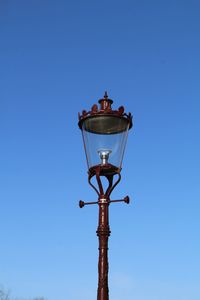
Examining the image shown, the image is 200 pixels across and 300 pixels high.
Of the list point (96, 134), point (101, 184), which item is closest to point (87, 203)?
point (101, 184)

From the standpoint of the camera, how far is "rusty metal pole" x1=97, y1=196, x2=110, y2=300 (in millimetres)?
7504

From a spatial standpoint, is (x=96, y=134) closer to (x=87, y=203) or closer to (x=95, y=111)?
(x=95, y=111)

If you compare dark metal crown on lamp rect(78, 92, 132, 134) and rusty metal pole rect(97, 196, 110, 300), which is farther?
dark metal crown on lamp rect(78, 92, 132, 134)

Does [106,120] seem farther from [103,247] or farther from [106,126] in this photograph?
[103,247]

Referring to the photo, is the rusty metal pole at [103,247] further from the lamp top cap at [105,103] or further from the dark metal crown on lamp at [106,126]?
the lamp top cap at [105,103]

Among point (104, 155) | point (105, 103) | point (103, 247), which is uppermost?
point (105, 103)

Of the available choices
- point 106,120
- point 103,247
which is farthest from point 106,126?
point 103,247

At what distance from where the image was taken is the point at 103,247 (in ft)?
25.4

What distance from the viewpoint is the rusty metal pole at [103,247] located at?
295 inches

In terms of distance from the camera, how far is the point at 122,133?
27.2 ft

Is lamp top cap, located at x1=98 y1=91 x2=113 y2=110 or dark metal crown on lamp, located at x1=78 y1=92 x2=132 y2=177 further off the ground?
lamp top cap, located at x1=98 y1=91 x2=113 y2=110

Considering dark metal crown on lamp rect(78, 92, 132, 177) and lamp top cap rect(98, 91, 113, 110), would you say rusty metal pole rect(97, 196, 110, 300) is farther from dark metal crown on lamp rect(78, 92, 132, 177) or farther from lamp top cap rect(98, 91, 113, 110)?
lamp top cap rect(98, 91, 113, 110)

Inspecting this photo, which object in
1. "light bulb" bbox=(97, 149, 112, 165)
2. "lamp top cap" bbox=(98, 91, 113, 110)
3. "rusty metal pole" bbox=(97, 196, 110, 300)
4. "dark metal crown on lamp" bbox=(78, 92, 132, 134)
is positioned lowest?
"rusty metal pole" bbox=(97, 196, 110, 300)

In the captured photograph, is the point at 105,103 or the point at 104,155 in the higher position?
the point at 105,103
